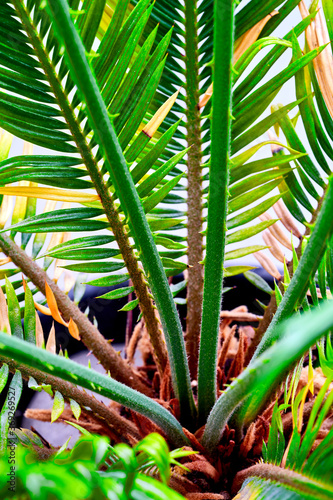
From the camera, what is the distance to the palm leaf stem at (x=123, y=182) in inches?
7.3

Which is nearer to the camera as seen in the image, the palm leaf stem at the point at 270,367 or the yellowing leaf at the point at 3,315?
the palm leaf stem at the point at 270,367

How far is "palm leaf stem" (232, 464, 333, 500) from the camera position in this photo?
170 mm

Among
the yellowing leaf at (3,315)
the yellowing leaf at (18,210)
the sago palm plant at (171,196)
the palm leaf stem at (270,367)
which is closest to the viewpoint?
the palm leaf stem at (270,367)

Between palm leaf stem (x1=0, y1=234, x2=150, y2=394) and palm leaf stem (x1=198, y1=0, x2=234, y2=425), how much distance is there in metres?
0.12

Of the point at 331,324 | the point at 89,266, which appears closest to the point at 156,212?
the point at 89,266

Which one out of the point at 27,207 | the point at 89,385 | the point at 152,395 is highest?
the point at 27,207

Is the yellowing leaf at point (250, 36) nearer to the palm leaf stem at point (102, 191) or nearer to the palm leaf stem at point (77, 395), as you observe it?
the palm leaf stem at point (102, 191)

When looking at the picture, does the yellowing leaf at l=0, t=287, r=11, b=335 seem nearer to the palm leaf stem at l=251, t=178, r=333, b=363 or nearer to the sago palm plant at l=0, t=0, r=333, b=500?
the sago palm plant at l=0, t=0, r=333, b=500

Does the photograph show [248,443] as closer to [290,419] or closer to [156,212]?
[290,419]

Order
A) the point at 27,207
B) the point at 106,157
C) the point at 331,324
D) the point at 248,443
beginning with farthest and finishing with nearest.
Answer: the point at 27,207, the point at 248,443, the point at 106,157, the point at 331,324

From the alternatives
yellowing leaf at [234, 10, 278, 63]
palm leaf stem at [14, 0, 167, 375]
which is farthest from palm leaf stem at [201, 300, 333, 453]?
yellowing leaf at [234, 10, 278, 63]

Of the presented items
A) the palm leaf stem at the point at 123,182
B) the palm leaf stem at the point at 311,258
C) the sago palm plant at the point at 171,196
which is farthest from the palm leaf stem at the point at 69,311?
the palm leaf stem at the point at 311,258

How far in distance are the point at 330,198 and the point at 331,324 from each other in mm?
75

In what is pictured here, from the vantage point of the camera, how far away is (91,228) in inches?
14.4
